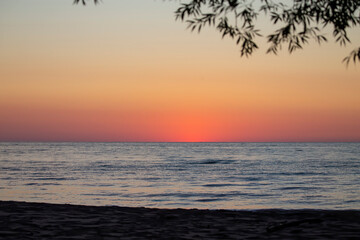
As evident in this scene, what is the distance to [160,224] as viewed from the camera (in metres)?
9.59

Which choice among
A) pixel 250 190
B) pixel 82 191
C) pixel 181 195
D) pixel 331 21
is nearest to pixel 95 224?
pixel 331 21

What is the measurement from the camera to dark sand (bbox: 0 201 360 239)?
26.8 ft

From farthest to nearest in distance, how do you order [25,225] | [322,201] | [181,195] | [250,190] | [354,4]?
[250,190]
[181,195]
[322,201]
[25,225]
[354,4]

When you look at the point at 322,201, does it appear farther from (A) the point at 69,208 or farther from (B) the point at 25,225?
(B) the point at 25,225

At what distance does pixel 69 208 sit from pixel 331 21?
8022 millimetres

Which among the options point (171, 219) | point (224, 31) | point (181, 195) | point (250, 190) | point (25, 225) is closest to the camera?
point (224, 31)

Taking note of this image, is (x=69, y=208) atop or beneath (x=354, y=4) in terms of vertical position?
beneath

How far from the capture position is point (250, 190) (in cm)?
2516

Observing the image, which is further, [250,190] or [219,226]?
[250,190]

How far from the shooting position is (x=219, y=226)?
30.7 ft

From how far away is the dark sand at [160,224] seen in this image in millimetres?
8172

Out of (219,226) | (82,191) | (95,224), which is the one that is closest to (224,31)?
(219,226)

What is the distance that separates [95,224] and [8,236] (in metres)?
1.96

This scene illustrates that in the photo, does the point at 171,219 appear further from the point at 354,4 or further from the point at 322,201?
the point at 322,201
